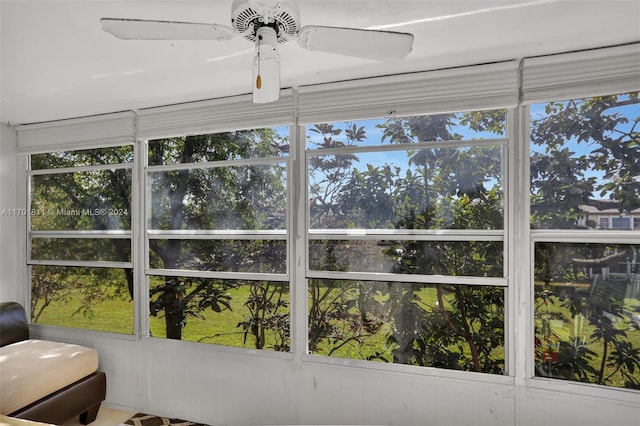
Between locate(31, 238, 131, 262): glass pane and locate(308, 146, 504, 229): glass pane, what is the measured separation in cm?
180

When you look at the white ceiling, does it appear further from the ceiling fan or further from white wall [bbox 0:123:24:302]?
white wall [bbox 0:123:24:302]

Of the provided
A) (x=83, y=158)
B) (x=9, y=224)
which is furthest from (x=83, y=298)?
(x=83, y=158)

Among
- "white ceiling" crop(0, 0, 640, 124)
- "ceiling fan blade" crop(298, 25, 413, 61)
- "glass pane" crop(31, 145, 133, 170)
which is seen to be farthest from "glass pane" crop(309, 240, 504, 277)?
"glass pane" crop(31, 145, 133, 170)

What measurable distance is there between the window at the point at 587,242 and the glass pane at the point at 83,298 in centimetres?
316

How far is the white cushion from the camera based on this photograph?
237 cm

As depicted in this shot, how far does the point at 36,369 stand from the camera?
2531 mm

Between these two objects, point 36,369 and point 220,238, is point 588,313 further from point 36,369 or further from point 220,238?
point 36,369

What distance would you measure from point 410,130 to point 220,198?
1505 millimetres

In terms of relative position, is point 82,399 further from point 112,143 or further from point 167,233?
point 112,143

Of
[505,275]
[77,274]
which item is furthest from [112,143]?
[505,275]

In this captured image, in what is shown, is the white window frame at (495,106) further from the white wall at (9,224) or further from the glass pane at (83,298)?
the white wall at (9,224)

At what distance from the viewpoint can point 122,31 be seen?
131cm

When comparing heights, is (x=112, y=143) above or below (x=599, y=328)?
above

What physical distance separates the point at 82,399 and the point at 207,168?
6.45 feet
